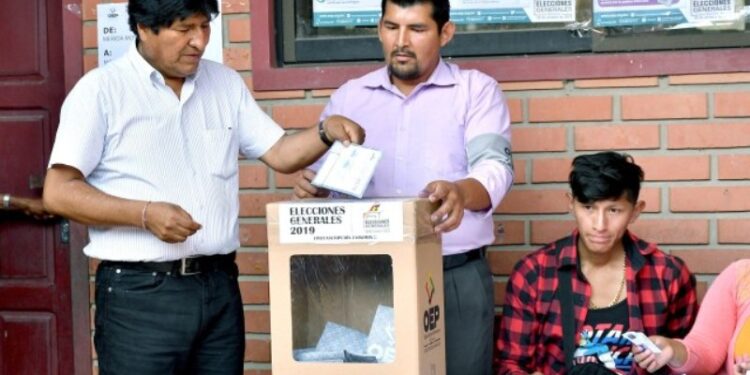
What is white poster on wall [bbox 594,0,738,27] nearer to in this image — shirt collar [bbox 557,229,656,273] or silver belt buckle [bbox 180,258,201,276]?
shirt collar [bbox 557,229,656,273]

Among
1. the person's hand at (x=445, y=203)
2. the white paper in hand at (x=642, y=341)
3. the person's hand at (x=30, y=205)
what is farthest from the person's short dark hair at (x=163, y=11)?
the white paper in hand at (x=642, y=341)

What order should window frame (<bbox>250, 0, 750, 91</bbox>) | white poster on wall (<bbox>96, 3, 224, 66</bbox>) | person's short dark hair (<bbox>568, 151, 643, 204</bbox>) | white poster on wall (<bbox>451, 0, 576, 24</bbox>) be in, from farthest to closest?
white poster on wall (<bbox>96, 3, 224, 66</bbox>) → white poster on wall (<bbox>451, 0, 576, 24</bbox>) → window frame (<bbox>250, 0, 750, 91</bbox>) → person's short dark hair (<bbox>568, 151, 643, 204</bbox>)

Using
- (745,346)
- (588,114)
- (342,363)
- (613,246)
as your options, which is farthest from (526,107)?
(342,363)

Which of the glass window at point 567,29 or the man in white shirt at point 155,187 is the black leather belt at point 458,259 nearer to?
the man in white shirt at point 155,187

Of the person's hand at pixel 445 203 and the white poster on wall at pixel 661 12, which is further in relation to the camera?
the white poster on wall at pixel 661 12

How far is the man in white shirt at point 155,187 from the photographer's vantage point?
3.64m

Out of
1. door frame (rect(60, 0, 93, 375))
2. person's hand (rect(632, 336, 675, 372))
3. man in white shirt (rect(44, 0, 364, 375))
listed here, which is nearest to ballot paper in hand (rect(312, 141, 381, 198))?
man in white shirt (rect(44, 0, 364, 375))

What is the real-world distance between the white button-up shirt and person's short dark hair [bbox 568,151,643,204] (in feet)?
3.26

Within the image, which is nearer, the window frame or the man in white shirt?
the man in white shirt

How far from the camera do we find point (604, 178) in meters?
→ 3.81

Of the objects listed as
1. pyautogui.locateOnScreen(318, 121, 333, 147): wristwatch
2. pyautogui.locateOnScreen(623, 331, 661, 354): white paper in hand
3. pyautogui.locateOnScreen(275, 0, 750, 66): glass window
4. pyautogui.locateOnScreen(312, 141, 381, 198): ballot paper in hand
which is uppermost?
pyautogui.locateOnScreen(275, 0, 750, 66): glass window

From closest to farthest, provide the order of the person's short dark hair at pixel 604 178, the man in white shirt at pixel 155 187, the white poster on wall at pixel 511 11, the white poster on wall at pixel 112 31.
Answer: the man in white shirt at pixel 155 187, the person's short dark hair at pixel 604 178, the white poster on wall at pixel 511 11, the white poster on wall at pixel 112 31

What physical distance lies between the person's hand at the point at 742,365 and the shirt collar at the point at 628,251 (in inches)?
16.1

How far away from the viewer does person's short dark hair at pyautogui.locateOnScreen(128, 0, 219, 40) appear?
3.66m
